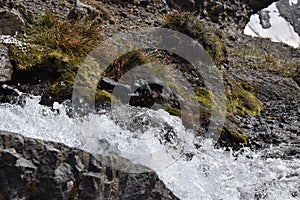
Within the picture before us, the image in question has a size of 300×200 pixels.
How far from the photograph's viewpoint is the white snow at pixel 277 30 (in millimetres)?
20566

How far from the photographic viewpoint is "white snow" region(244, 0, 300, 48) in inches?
810

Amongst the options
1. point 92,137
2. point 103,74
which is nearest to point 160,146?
point 92,137

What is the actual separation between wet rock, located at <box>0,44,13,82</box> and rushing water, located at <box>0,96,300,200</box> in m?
0.40

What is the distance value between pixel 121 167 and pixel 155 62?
325cm

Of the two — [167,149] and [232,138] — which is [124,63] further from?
[232,138]

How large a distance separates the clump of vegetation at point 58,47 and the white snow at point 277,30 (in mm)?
14929

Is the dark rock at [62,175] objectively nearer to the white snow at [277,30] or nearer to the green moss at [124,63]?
the green moss at [124,63]

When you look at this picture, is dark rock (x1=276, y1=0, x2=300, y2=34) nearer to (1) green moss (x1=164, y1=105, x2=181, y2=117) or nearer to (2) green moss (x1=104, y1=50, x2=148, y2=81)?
(2) green moss (x1=104, y1=50, x2=148, y2=81)

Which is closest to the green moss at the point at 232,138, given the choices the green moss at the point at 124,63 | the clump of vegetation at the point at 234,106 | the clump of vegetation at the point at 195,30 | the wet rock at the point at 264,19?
the clump of vegetation at the point at 234,106

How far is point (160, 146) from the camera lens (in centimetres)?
484

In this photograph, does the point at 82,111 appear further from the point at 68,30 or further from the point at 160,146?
the point at 68,30

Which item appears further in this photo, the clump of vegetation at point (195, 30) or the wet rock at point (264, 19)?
the wet rock at point (264, 19)

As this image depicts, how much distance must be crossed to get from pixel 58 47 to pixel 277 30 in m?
18.1

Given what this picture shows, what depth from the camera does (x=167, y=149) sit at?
4895 mm
